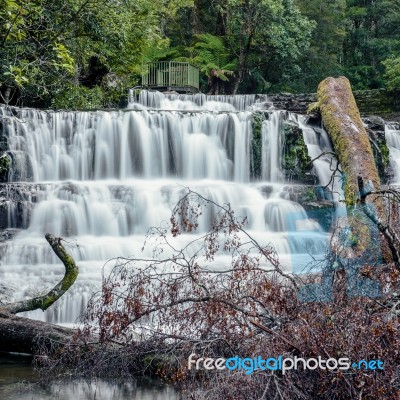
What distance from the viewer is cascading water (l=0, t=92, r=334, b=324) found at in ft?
40.2

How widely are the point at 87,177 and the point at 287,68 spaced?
18156mm

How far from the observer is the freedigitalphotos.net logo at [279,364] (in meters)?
5.16

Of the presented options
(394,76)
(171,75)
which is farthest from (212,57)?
(394,76)

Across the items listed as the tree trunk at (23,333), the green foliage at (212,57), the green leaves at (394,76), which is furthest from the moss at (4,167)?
the green leaves at (394,76)

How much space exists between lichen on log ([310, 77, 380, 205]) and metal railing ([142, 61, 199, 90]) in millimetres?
11779

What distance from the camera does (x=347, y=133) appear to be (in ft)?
49.1

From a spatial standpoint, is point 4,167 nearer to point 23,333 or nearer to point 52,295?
point 52,295

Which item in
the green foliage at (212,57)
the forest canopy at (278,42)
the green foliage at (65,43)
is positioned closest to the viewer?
the green foliage at (65,43)

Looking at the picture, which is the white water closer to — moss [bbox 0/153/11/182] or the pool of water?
moss [bbox 0/153/11/182]

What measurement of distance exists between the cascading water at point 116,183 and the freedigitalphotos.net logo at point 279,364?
5.34 metres

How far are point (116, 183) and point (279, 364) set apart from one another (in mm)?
11012

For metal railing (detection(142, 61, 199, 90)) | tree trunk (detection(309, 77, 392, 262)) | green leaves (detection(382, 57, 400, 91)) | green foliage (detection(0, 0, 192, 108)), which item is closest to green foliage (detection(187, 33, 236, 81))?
metal railing (detection(142, 61, 199, 90))

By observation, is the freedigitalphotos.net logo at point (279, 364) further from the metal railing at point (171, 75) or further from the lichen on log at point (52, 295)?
the metal railing at point (171, 75)

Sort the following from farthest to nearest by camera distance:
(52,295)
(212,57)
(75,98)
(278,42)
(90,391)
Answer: (212,57), (278,42), (75,98), (52,295), (90,391)
